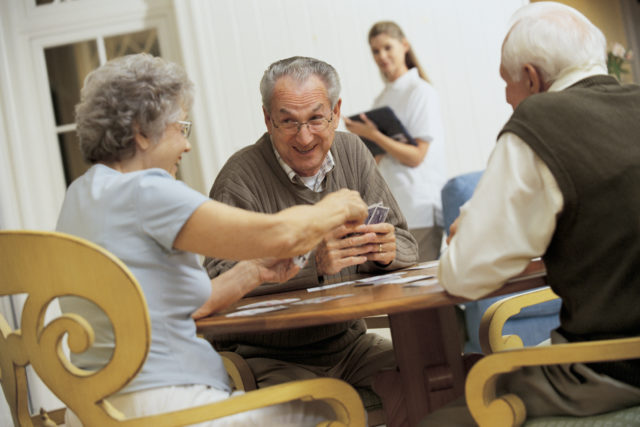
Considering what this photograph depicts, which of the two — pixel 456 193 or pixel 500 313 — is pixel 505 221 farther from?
pixel 456 193

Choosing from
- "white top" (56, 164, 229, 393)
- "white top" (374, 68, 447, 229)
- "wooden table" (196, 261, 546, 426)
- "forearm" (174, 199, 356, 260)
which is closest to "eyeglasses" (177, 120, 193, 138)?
"white top" (56, 164, 229, 393)

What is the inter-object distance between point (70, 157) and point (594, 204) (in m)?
4.12

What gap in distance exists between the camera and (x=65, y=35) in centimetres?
479

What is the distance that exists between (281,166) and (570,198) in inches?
48.0

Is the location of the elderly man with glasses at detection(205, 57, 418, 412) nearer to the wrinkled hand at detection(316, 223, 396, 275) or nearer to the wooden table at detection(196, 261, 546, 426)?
the wrinkled hand at detection(316, 223, 396, 275)

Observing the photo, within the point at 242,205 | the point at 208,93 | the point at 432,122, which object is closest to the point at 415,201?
the point at 432,122

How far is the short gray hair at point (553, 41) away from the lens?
1.50 metres

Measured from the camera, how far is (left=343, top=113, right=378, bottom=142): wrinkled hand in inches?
152

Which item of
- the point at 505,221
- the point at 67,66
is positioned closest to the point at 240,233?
the point at 505,221

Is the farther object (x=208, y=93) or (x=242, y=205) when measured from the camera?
(x=208, y=93)

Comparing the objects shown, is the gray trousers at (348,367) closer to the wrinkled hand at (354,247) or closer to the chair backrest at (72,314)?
the wrinkled hand at (354,247)

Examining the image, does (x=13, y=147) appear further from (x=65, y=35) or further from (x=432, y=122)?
(x=432, y=122)

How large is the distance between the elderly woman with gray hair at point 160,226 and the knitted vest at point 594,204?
0.52 meters

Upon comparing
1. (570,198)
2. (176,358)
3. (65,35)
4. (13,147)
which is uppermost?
(65,35)
